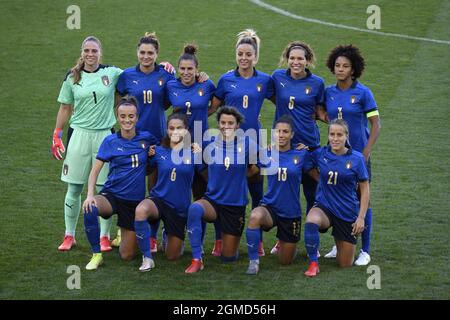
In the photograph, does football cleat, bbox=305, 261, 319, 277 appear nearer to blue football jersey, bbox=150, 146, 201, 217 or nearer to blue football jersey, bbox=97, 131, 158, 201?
blue football jersey, bbox=150, 146, 201, 217

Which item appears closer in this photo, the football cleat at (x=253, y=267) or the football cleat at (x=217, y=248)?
the football cleat at (x=253, y=267)

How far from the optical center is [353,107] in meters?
8.20

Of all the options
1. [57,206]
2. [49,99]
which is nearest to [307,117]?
[57,206]

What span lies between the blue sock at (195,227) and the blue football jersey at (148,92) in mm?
992

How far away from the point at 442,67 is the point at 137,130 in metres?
8.66

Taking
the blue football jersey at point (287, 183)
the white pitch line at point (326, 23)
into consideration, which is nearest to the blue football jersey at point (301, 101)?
the blue football jersey at point (287, 183)

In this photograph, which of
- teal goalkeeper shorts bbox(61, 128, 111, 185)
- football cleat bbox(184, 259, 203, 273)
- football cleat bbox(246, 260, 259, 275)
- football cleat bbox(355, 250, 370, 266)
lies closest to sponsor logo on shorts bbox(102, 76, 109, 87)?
teal goalkeeper shorts bbox(61, 128, 111, 185)

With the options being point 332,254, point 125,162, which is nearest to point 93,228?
point 125,162

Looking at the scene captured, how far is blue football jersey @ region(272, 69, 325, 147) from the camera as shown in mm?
8367

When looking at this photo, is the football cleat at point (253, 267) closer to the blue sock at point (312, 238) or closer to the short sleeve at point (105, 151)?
the blue sock at point (312, 238)

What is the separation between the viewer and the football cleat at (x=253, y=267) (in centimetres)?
792

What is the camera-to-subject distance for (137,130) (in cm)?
837

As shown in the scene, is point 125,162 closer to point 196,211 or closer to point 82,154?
point 82,154
